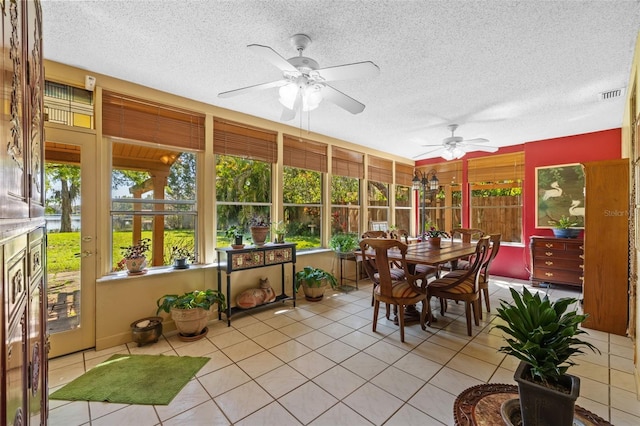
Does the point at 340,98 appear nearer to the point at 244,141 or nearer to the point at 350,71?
the point at 350,71

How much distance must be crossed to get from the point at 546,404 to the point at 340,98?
2219 millimetres

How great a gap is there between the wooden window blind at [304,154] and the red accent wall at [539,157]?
3375 millimetres

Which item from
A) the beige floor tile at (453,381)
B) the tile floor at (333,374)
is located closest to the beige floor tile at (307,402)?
the tile floor at (333,374)

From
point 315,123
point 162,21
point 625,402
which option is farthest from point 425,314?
point 162,21

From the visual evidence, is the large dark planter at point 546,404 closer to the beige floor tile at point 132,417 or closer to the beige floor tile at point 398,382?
the beige floor tile at point 398,382

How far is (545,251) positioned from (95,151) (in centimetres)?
637

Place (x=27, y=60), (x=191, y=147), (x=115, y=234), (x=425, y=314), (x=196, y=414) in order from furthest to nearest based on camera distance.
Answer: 1. (x=191, y=147)
2. (x=425, y=314)
3. (x=115, y=234)
4. (x=196, y=414)
5. (x=27, y=60)

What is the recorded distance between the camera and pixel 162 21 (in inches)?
79.5

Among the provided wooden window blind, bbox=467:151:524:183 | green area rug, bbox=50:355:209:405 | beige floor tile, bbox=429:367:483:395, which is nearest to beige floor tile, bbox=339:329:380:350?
beige floor tile, bbox=429:367:483:395

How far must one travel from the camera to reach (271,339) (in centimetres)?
294

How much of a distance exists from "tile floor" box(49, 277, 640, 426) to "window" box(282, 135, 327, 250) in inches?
65.4

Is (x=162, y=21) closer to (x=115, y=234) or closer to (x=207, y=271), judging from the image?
(x=115, y=234)

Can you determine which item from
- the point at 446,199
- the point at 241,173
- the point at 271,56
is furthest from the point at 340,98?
the point at 446,199

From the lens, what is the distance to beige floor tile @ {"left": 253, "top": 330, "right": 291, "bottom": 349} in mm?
2828
